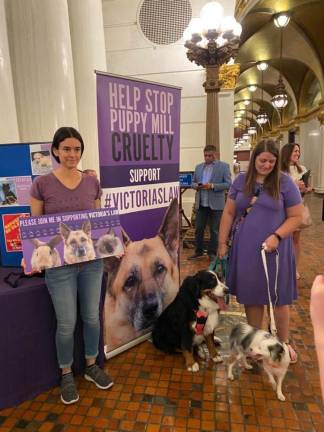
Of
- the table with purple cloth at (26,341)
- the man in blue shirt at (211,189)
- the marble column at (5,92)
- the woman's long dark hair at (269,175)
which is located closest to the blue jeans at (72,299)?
the table with purple cloth at (26,341)

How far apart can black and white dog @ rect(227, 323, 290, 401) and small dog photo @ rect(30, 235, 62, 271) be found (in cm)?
125

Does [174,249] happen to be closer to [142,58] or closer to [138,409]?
[138,409]

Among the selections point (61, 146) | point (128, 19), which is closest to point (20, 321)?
point (61, 146)

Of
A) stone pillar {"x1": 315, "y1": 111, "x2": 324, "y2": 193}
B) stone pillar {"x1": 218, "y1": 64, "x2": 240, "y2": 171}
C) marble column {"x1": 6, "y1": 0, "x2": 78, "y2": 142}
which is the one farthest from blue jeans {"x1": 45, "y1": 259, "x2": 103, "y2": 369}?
stone pillar {"x1": 315, "y1": 111, "x2": 324, "y2": 193}

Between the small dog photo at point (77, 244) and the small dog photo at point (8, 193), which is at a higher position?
the small dog photo at point (8, 193)

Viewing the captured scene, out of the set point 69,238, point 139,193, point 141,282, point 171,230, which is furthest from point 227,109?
point 69,238

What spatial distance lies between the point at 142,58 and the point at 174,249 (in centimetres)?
530

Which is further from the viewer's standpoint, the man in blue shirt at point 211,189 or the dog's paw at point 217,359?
the man in blue shirt at point 211,189

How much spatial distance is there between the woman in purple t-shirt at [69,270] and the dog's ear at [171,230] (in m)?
0.76

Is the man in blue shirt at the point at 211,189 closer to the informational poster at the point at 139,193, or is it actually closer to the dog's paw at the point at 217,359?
Result: the informational poster at the point at 139,193

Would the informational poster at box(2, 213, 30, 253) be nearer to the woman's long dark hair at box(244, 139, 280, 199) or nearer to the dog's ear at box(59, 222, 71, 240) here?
the dog's ear at box(59, 222, 71, 240)

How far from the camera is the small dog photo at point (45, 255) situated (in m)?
1.69

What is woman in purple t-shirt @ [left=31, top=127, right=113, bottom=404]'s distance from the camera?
1787 mm

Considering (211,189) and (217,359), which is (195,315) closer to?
(217,359)
